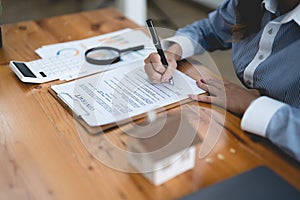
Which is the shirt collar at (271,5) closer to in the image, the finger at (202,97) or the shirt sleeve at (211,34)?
the shirt sleeve at (211,34)

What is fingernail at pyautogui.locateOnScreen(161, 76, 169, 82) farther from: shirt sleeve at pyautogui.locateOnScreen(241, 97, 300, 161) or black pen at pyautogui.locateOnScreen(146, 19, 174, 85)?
shirt sleeve at pyautogui.locateOnScreen(241, 97, 300, 161)

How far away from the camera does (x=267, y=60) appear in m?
1.12

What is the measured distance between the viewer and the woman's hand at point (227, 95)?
3.28ft

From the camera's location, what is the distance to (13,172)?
2.64 feet

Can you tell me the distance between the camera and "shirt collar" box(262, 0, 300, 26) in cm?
104

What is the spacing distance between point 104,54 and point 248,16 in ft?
1.43

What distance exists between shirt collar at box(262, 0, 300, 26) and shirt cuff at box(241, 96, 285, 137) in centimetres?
26

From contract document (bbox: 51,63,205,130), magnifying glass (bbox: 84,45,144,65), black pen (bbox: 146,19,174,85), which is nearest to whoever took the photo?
contract document (bbox: 51,63,205,130)

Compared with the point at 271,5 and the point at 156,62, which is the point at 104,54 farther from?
the point at 271,5

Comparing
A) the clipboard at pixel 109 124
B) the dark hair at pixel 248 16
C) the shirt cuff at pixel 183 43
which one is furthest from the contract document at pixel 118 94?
the dark hair at pixel 248 16

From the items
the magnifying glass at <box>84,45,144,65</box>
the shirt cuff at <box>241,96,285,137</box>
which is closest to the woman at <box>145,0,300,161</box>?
the shirt cuff at <box>241,96,285,137</box>

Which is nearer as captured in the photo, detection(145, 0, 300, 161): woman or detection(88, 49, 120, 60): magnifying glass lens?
detection(145, 0, 300, 161): woman

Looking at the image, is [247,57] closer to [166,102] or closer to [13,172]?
[166,102]

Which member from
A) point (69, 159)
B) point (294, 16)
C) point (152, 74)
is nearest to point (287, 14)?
point (294, 16)
